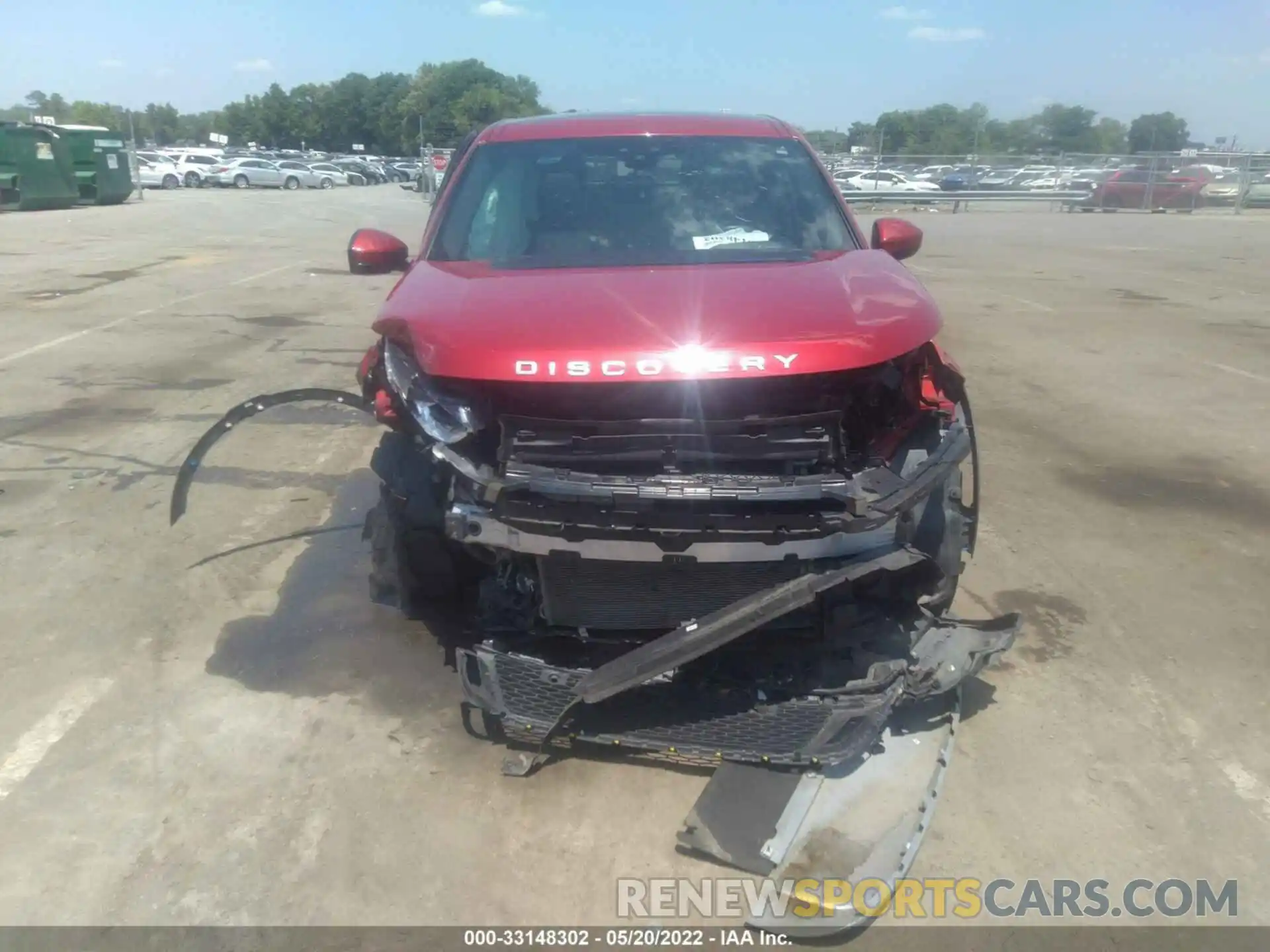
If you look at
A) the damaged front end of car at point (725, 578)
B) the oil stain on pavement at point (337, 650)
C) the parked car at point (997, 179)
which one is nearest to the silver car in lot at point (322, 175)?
the parked car at point (997, 179)

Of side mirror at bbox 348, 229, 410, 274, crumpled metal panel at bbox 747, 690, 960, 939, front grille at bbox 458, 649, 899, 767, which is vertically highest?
side mirror at bbox 348, 229, 410, 274

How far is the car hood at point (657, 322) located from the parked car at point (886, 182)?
3416 centimetres

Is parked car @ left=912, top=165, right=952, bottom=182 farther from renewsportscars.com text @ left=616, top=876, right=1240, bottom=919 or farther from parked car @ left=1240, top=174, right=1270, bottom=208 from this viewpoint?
renewsportscars.com text @ left=616, top=876, right=1240, bottom=919

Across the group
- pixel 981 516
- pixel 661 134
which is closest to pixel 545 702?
pixel 661 134

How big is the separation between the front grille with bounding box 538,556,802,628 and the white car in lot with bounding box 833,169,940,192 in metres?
34.6

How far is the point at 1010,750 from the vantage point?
11.5ft

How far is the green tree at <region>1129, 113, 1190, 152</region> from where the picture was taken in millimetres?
60531

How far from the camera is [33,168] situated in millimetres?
28531

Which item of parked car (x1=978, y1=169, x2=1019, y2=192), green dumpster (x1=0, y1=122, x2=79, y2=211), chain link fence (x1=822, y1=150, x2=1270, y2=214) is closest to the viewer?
green dumpster (x1=0, y1=122, x2=79, y2=211)

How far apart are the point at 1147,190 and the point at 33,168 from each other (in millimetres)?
31376

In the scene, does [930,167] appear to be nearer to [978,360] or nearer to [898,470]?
[978,360]

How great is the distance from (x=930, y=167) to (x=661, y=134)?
116 feet

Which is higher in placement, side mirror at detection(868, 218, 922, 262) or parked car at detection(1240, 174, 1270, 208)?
side mirror at detection(868, 218, 922, 262)

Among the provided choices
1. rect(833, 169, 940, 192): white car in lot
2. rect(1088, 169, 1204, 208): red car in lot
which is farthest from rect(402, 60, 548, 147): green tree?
rect(1088, 169, 1204, 208): red car in lot
